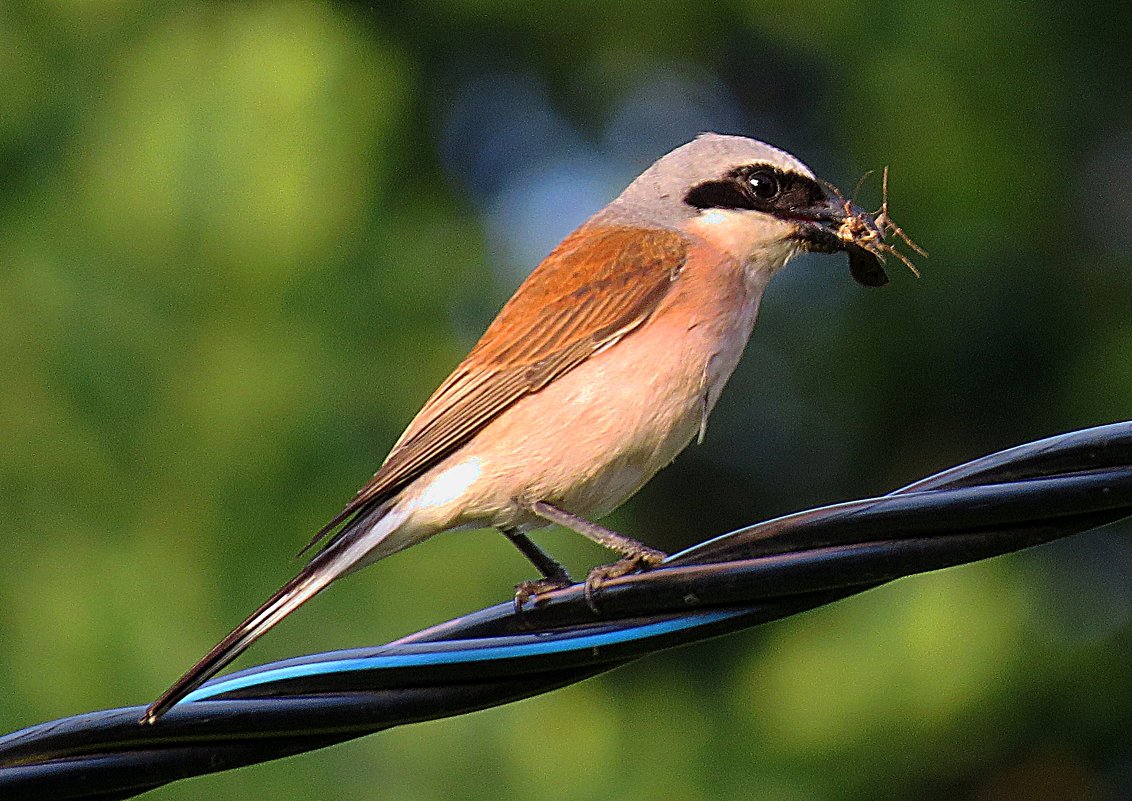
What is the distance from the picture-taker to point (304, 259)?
485 cm

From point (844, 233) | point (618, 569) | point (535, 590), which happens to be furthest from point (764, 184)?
point (618, 569)

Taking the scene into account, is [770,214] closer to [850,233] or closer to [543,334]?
[850,233]

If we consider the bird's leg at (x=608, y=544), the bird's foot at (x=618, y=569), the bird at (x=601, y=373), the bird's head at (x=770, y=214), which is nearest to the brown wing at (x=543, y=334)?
the bird at (x=601, y=373)

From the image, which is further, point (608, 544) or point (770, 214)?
point (770, 214)

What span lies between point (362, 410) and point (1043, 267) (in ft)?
13.2

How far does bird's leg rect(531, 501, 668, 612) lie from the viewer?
257 cm

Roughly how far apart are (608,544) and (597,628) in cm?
98

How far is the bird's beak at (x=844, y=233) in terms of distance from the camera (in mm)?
3551

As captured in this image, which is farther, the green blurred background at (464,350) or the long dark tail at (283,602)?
the green blurred background at (464,350)

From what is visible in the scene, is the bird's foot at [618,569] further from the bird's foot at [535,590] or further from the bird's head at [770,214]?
the bird's head at [770,214]

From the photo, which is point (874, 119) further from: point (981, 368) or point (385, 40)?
point (385, 40)

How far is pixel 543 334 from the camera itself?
11.5ft

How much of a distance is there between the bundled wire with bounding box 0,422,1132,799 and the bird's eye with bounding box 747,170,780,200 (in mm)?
1658

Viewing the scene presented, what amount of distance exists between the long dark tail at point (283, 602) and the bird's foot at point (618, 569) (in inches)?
19.9
